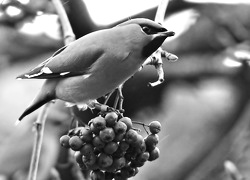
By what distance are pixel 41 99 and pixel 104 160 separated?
2.10 feet

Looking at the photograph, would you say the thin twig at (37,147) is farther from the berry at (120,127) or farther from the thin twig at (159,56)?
the thin twig at (159,56)

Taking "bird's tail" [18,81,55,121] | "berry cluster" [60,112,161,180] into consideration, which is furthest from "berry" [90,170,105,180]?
"bird's tail" [18,81,55,121]

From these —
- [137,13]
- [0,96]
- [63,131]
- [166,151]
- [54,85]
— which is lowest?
[166,151]

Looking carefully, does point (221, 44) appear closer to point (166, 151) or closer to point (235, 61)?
point (235, 61)

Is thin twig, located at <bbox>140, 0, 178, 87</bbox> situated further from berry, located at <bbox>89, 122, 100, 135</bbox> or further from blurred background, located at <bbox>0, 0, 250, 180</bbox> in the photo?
blurred background, located at <bbox>0, 0, 250, 180</bbox>

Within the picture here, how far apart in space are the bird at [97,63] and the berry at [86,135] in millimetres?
317

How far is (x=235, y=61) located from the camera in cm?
407

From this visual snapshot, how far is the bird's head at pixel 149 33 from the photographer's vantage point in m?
2.29

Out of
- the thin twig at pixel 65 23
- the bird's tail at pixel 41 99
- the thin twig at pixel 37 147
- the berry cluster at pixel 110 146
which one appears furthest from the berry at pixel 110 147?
the thin twig at pixel 65 23

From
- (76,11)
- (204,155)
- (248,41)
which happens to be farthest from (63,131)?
(248,41)

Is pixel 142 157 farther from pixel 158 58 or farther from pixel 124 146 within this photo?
pixel 158 58

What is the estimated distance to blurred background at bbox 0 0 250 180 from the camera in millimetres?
3857

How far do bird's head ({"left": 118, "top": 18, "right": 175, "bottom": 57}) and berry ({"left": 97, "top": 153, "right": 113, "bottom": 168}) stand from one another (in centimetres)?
54

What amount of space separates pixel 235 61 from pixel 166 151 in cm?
101
